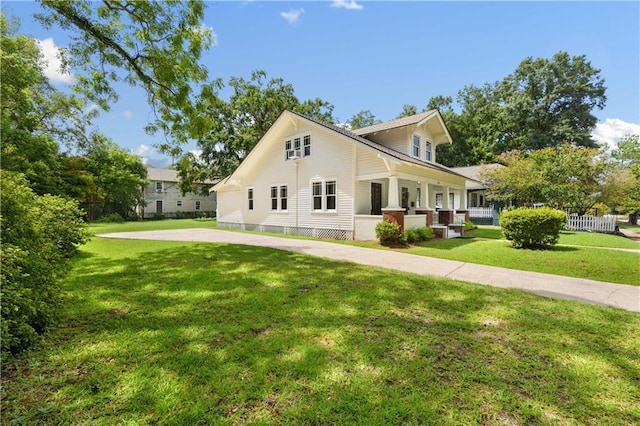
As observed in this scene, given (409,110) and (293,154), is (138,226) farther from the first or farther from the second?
(409,110)

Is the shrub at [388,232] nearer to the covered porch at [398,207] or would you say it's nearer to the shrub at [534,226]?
the covered porch at [398,207]

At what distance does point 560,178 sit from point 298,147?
53.5ft

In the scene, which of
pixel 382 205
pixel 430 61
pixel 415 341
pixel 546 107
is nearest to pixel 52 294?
pixel 415 341

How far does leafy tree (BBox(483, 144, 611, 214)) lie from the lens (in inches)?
681

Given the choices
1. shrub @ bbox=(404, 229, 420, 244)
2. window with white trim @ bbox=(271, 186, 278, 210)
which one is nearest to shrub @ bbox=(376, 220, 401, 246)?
shrub @ bbox=(404, 229, 420, 244)

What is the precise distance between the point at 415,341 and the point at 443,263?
17.6 feet

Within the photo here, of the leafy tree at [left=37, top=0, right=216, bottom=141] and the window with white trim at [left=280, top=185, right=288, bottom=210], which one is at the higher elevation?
the leafy tree at [left=37, top=0, right=216, bottom=141]

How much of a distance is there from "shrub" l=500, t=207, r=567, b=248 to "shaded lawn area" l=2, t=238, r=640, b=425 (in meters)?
6.13

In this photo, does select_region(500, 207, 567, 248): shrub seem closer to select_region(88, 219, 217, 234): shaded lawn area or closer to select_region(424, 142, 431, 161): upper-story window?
select_region(424, 142, 431, 161): upper-story window

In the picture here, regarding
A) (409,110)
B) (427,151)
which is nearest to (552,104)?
(409,110)

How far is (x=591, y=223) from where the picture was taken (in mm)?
18078

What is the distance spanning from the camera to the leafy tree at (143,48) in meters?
8.65

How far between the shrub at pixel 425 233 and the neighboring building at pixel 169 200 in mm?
31392

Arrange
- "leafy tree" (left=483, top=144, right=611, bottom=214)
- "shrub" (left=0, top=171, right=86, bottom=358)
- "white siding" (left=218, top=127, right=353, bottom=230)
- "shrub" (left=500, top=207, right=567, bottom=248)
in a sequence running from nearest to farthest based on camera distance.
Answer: "shrub" (left=0, top=171, right=86, bottom=358), "shrub" (left=500, top=207, right=567, bottom=248), "white siding" (left=218, top=127, right=353, bottom=230), "leafy tree" (left=483, top=144, right=611, bottom=214)
